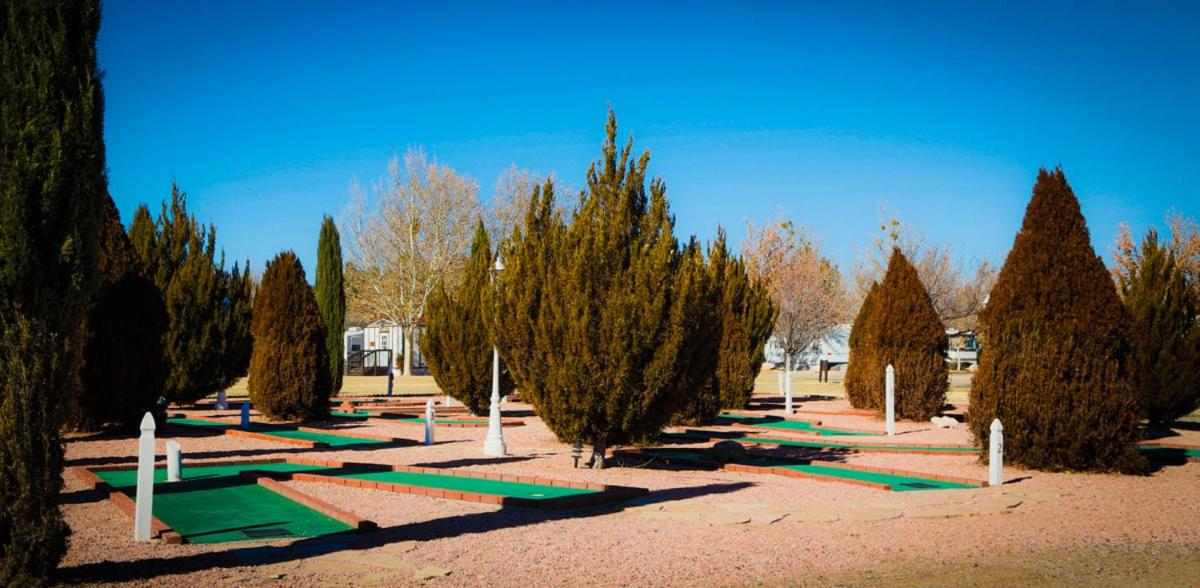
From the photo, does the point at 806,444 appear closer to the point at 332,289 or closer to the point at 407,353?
the point at 332,289

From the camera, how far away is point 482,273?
23172mm

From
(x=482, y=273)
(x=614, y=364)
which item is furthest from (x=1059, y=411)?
(x=482, y=273)

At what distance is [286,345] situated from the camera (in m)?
20.7

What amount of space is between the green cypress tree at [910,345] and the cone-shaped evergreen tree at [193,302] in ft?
52.3

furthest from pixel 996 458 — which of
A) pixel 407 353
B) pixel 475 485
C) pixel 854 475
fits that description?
pixel 407 353

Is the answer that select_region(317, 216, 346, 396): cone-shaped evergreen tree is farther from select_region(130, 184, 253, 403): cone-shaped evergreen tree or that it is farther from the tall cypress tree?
the tall cypress tree

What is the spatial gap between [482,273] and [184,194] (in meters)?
8.22

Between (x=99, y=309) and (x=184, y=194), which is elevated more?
(x=184, y=194)

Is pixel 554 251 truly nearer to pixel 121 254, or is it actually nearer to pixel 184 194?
pixel 121 254

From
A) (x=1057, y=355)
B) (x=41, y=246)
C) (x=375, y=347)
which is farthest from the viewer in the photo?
(x=375, y=347)

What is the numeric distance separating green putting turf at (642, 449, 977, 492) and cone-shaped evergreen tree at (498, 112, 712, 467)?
2.18 m

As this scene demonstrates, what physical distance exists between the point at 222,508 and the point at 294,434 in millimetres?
8917

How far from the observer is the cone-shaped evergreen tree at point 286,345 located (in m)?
20.6

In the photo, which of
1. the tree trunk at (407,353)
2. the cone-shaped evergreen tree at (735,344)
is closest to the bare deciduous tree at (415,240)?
the tree trunk at (407,353)
